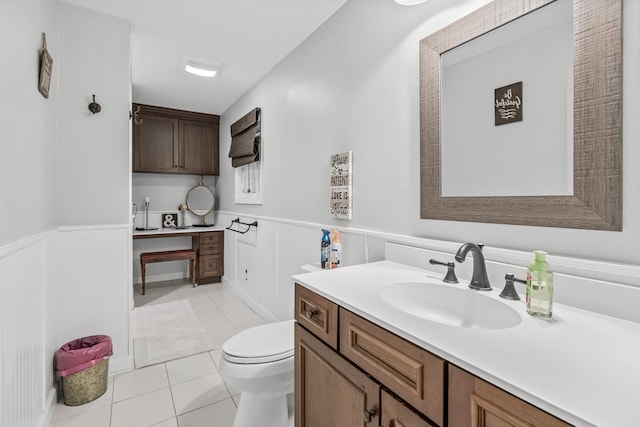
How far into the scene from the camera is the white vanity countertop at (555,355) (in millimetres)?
490

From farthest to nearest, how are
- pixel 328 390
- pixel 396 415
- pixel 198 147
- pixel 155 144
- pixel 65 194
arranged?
pixel 198 147, pixel 155 144, pixel 65 194, pixel 328 390, pixel 396 415

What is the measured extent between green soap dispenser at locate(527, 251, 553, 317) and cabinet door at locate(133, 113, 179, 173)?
4.19 m

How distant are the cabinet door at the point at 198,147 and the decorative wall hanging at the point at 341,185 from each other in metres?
2.92

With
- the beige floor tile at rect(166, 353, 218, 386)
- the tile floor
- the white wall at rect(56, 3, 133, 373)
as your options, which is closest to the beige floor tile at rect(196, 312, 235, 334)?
the tile floor

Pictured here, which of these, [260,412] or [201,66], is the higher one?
[201,66]

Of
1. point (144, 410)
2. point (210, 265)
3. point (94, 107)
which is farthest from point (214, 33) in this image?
point (210, 265)

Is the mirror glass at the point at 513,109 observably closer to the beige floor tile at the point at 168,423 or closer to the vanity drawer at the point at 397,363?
the vanity drawer at the point at 397,363

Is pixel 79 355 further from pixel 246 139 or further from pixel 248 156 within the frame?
pixel 246 139

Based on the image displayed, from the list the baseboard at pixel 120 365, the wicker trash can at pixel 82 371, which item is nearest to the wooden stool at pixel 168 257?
the baseboard at pixel 120 365

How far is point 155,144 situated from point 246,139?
1539 millimetres

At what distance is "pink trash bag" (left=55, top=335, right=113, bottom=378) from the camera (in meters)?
1.73

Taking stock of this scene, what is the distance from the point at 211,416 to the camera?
65.4 inches

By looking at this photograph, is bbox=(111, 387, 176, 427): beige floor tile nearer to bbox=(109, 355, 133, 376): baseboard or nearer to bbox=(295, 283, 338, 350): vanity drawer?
bbox=(109, 355, 133, 376): baseboard

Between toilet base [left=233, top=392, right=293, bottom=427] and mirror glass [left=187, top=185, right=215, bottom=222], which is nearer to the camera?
toilet base [left=233, top=392, right=293, bottom=427]
